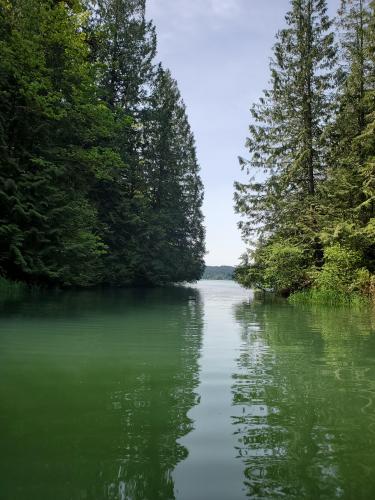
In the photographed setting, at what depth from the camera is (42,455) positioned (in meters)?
3.00

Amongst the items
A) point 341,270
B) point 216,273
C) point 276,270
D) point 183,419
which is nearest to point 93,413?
point 183,419

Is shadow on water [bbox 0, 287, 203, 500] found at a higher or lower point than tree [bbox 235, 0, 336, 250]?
lower

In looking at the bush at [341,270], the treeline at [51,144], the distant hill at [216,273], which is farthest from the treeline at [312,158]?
the distant hill at [216,273]

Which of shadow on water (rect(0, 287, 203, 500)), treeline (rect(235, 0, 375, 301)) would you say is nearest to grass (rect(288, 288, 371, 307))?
treeline (rect(235, 0, 375, 301))

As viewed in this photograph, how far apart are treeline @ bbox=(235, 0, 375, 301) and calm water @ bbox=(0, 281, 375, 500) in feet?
39.5

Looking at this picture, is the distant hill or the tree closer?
the tree

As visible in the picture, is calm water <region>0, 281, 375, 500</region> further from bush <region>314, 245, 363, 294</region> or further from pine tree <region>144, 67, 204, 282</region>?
pine tree <region>144, 67, 204, 282</region>

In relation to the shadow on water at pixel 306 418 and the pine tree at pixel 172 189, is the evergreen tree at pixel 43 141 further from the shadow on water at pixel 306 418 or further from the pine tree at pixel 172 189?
the pine tree at pixel 172 189

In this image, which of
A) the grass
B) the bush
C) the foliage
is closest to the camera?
the grass

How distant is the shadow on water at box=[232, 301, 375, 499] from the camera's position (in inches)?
108

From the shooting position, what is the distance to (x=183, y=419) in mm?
3904

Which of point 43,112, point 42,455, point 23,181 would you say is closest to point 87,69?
point 43,112

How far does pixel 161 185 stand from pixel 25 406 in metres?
40.4

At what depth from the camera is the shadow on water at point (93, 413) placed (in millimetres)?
2674
